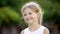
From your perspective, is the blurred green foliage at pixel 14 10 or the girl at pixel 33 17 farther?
the blurred green foliage at pixel 14 10

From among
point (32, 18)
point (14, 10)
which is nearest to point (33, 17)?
point (32, 18)

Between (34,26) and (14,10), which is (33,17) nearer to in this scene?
(34,26)

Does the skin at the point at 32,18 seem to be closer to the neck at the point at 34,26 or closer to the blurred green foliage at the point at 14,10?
the neck at the point at 34,26

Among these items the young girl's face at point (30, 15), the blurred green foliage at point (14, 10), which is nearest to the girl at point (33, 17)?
the young girl's face at point (30, 15)

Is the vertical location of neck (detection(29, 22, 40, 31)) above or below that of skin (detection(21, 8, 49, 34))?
below

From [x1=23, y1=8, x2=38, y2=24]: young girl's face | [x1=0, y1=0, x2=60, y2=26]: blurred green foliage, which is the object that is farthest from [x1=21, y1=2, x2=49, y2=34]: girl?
[x1=0, y1=0, x2=60, y2=26]: blurred green foliage

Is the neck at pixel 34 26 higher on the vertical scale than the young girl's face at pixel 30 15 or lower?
lower

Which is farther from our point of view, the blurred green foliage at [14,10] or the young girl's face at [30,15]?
the blurred green foliage at [14,10]

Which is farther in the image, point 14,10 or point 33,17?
point 14,10

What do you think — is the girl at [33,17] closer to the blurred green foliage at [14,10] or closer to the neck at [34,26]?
the neck at [34,26]

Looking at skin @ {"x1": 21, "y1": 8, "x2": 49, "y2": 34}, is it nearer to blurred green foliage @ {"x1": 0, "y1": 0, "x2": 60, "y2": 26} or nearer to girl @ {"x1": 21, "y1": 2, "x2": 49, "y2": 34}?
girl @ {"x1": 21, "y1": 2, "x2": 49, "y2": 34}

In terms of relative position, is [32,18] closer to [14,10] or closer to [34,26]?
[34,26]

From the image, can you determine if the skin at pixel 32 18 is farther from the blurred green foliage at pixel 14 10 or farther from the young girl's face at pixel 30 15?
the blurred green foliage at pixel 14 10

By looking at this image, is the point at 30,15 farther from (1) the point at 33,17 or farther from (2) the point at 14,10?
(2) the point at 14,10
